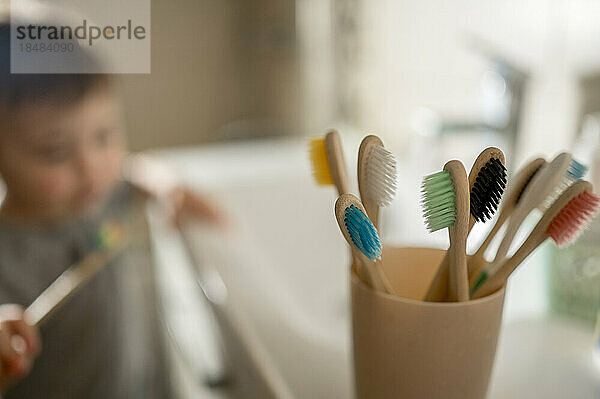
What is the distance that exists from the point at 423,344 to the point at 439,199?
0.09 m

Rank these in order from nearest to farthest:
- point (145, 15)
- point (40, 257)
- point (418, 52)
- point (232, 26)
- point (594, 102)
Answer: point (145, 15), point (594, 102), point (40, 257), point (418, 52), point (232, 26)

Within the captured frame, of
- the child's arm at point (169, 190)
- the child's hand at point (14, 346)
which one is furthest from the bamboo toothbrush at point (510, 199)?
the child's arm at point (169, 190)

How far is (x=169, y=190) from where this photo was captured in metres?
0.84

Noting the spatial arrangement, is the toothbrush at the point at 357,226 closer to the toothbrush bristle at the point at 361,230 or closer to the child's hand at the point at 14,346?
the toothbrush bristle at the point at 361,230

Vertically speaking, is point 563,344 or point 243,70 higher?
point 243,70

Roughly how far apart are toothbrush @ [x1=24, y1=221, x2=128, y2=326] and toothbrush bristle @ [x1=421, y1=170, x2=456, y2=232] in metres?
0.39

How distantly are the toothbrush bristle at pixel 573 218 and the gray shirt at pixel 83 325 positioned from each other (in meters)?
0.62

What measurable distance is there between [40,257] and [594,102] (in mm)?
711

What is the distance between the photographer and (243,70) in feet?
6.32

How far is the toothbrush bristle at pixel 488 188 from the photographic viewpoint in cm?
30

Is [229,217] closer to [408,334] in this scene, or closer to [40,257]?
[40,257]

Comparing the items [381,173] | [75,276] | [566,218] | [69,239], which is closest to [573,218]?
[566,218]

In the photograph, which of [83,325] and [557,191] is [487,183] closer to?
[557,191]

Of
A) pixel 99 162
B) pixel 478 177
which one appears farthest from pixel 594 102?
pixel 99 162
